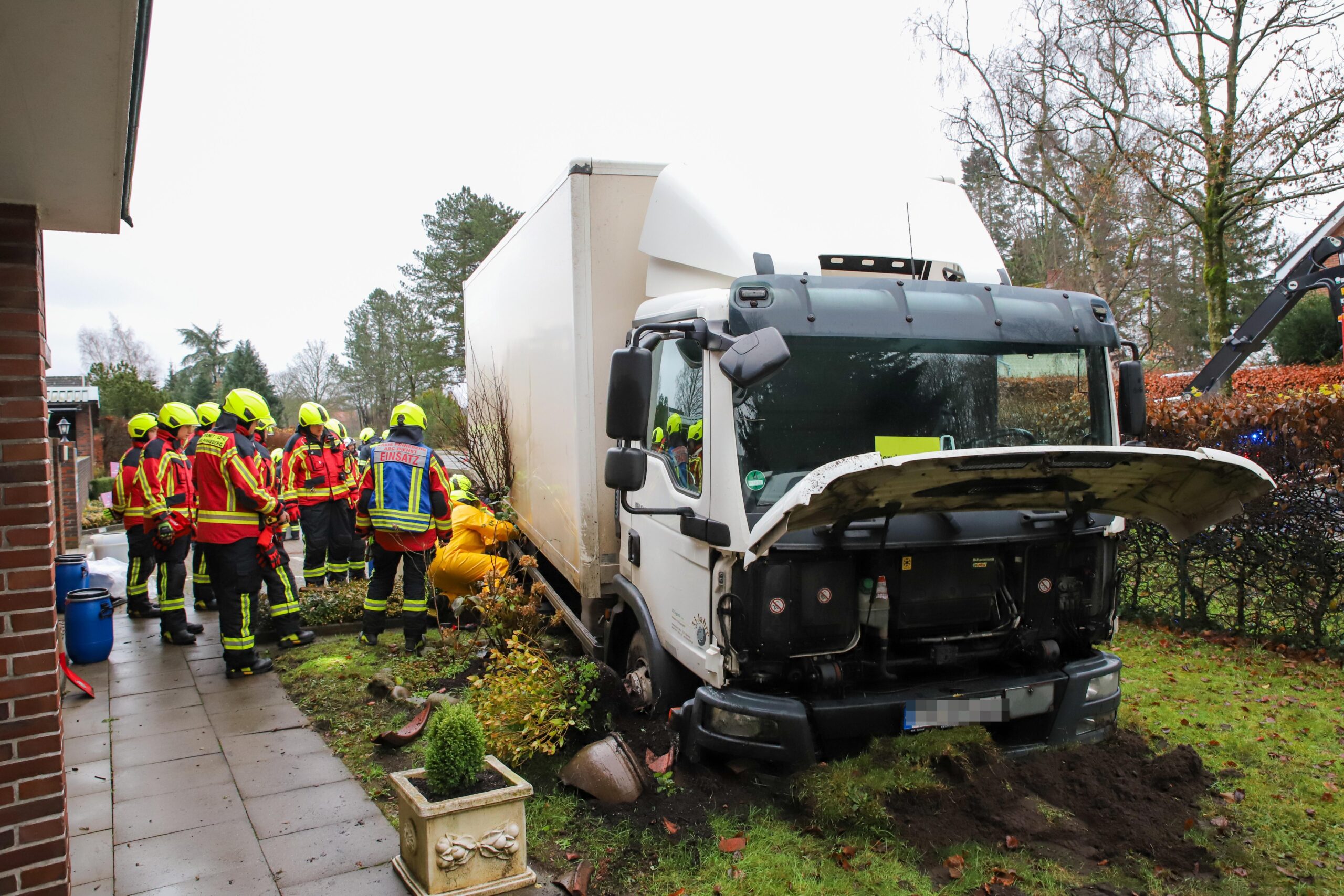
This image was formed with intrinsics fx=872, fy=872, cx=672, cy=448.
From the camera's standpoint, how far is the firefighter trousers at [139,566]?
832cm

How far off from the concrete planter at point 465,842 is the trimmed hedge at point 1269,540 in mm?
5487

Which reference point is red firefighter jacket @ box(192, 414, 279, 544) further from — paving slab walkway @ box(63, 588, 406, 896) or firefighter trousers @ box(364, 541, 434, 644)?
paving slab walkway @ box(63, 588, 406, 896)

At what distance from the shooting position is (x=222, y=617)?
6676mm

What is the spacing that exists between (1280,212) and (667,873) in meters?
15.1

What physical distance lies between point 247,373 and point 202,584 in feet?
150

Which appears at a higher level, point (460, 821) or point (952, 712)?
point (952, 712)

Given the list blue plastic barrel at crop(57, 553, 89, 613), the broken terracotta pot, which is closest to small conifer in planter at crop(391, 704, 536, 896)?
the broken terracotta pot

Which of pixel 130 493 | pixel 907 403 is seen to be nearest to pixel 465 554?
pixel 130 493

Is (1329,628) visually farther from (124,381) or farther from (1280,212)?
(124,381)

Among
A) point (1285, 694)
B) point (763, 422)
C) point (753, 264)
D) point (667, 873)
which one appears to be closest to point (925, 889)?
point (667, 873)

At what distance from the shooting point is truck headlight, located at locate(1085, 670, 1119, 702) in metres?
4.17

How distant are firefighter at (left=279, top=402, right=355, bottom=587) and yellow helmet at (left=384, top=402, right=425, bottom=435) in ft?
9.03

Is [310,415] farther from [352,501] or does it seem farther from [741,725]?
[741,725]

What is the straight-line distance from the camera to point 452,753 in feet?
11.8
